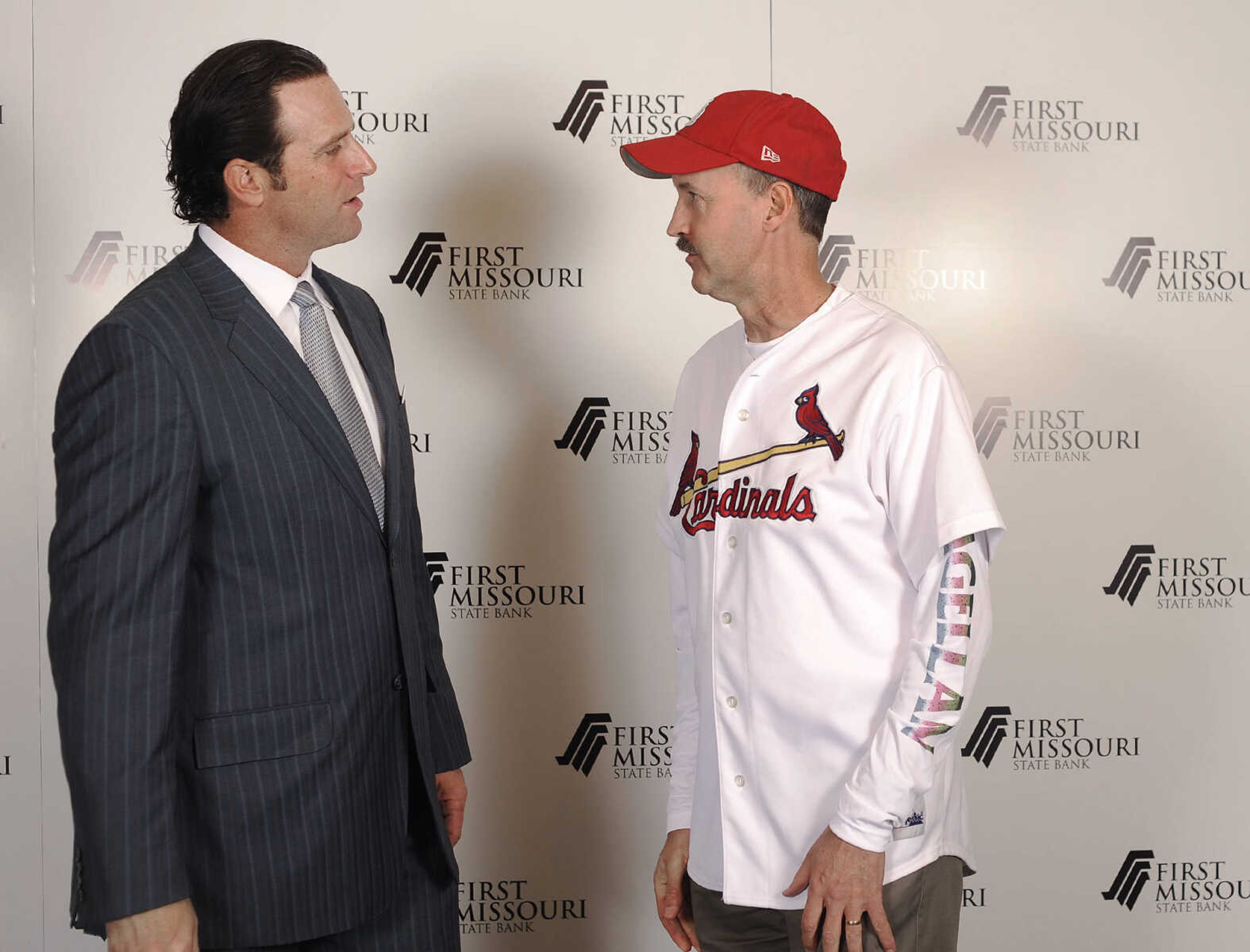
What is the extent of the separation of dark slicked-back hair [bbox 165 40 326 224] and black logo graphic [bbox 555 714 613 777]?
154 cm

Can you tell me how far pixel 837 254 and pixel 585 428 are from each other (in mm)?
742

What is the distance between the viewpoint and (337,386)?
154 cm

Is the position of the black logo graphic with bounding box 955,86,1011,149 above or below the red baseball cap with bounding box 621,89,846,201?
above

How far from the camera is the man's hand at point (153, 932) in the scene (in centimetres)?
128

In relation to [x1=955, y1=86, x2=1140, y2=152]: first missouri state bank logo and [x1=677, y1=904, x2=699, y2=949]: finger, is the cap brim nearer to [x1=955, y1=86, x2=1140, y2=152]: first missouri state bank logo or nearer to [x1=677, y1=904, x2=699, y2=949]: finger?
[x1=677, y1=904, x2=699, y2=949]: finger

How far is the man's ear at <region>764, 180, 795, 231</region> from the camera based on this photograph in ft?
5.12

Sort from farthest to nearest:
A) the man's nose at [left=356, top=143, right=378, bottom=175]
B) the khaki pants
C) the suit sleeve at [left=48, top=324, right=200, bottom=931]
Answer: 1. the man's nose at [left=356, top=143, right=378, bottom=175]
2. the khaki pants
3. the suit sleeve at [left=48, top=324, right=200, bottom=931]

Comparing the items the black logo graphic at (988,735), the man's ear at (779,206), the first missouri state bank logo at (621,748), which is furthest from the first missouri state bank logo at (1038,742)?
the man's ear at (779,206)

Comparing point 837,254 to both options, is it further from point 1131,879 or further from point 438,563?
point 1131,879

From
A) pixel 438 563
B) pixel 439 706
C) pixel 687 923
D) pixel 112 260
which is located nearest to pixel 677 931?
pixel 687 923

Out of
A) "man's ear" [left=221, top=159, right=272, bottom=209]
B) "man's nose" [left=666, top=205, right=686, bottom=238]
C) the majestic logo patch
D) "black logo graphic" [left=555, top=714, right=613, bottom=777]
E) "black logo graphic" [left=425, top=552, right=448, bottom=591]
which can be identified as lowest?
"black logo graphic" [left=555, top=714, right=613, bottom=777]

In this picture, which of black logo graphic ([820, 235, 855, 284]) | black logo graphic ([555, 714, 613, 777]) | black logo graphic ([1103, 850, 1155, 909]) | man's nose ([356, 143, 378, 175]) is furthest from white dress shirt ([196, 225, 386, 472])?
black logo graphic ([1103, 850, 1155, 909])

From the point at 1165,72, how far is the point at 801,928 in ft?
7.63

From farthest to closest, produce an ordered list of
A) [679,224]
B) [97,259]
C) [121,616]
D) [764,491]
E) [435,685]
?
[97,259], [435,685], [679,224], [764,491], [121,616]
